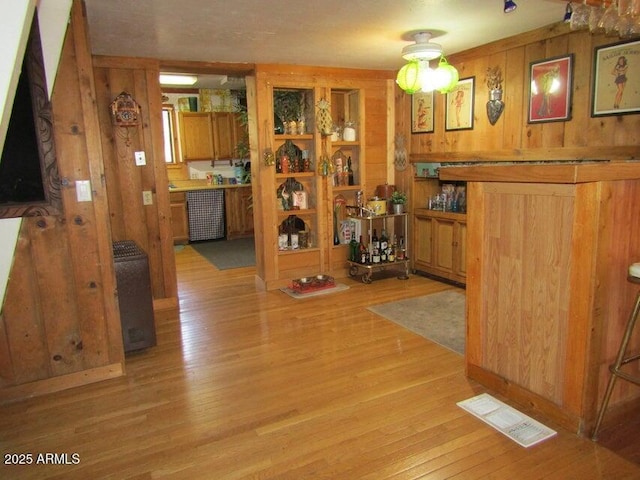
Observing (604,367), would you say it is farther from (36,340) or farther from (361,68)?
(361,68)

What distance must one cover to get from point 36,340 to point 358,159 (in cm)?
364

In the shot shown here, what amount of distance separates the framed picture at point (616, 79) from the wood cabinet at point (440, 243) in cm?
158

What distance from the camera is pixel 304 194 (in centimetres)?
511

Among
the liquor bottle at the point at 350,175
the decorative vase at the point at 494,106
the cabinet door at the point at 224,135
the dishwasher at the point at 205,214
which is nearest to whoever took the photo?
the decorative vase at the point at 494,106

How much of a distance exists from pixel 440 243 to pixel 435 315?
46.9 inches

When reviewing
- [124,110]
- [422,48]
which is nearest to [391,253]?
[422,48]

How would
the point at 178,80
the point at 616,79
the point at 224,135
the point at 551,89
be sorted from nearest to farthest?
the point at 616,79
the point at 551,89
the point at 178,80
the point at 224,135

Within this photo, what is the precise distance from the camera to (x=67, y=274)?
2.77 meters

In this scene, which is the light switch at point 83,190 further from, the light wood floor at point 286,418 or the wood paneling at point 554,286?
the wood paneling at point 554,286

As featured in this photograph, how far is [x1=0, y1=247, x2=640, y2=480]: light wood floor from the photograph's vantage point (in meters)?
2.04

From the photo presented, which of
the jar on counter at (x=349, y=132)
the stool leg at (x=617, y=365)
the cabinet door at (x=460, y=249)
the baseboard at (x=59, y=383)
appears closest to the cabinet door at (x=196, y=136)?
the jar on counter at (x=349, y=132)

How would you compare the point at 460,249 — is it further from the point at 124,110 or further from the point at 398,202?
the point at 124,110

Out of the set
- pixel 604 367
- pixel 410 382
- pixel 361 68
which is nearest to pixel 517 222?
pixel 604 367

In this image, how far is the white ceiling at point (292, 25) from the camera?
2938 millimetres
